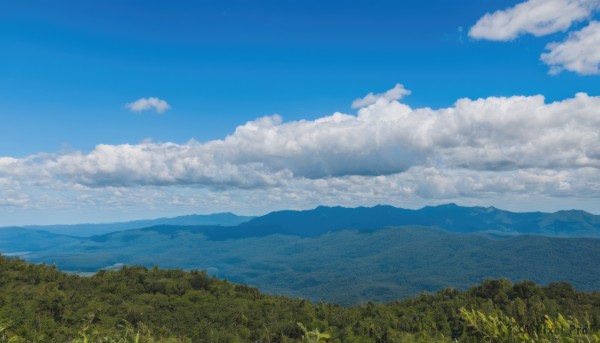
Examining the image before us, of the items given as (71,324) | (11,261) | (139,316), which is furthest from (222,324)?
(11,261)

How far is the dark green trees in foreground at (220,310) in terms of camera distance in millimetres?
32031

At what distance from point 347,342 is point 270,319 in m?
10.8

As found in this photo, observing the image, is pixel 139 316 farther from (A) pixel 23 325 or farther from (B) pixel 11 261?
(B) pixel 11 261

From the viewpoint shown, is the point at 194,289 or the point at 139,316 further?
the point at 194,289

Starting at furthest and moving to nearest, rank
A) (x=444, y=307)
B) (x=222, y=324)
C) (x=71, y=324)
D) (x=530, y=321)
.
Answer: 1. (x=444, y=307)
2. (x=222, y=324)
3. (x=530, y=321)
4. (x=71, y=324)

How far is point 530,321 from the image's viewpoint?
36.1m

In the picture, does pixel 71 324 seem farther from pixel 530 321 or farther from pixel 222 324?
pixel 530 321

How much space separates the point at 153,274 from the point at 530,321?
141 ft

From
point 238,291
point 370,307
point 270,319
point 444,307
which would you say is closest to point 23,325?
point 270,319

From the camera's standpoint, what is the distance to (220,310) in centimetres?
4225

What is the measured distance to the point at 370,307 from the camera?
46.2 metres

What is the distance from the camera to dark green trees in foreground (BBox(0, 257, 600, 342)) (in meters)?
32.0

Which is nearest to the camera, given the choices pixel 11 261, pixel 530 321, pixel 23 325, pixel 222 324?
pixel 23 325

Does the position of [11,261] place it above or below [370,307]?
above
